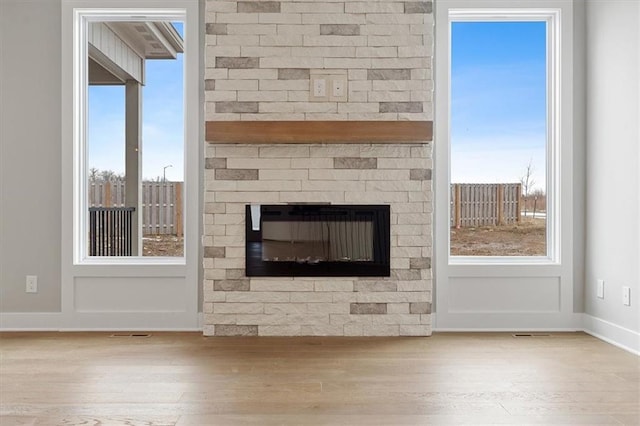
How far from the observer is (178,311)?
3.79m

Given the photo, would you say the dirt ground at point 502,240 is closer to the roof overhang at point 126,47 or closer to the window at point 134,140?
the window at point 134,140

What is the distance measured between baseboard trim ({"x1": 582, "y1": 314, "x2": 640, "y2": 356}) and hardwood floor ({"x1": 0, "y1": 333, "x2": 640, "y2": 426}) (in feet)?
0.28

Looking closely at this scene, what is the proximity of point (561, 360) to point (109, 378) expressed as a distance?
257 cm

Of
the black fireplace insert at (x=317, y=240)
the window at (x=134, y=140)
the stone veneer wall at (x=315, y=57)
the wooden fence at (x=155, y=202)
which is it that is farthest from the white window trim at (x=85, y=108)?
the black fireplace insert at (x=317, y=240)

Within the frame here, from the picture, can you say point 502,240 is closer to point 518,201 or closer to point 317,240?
point 518,201

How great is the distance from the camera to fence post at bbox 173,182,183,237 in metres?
3.96

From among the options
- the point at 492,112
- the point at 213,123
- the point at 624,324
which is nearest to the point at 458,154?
the point at 492,112

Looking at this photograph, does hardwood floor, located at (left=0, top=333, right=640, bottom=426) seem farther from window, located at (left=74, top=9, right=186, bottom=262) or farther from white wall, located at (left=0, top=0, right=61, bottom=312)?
window, located at (left=74, top=9, right=186, bottom=262)

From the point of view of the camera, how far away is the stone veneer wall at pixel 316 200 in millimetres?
3617

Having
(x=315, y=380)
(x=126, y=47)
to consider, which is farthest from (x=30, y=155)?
(x=315, y=380)

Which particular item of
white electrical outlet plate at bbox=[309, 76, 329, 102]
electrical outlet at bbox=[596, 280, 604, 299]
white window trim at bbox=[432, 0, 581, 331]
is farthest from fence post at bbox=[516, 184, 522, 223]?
white electrical outlet plate at bbox=[309, 76, 329, 102]

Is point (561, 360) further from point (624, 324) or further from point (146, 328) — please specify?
point (146, 328)

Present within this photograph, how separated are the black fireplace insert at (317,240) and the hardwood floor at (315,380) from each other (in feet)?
1.66

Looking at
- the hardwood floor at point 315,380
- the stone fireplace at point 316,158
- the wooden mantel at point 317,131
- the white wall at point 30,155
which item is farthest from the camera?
the white wall at point 30,155
